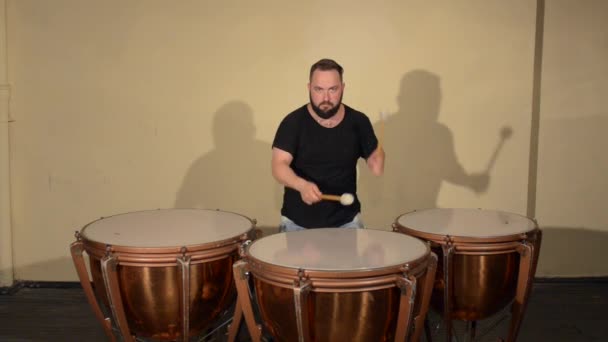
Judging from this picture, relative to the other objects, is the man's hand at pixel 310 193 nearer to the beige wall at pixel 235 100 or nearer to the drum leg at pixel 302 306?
the drum leg at pixel 302 306

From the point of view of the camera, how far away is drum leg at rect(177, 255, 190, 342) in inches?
87.5

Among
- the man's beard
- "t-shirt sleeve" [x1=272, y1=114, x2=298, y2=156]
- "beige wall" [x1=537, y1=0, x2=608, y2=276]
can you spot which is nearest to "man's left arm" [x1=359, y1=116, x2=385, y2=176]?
the man's beard

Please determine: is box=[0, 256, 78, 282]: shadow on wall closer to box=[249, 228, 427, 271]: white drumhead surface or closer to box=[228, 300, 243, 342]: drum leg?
box=[228, 300, 243, 342]: drum leg

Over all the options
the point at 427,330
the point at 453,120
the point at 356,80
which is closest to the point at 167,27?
the point at 356,80

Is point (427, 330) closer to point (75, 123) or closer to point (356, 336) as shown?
point (356, 336)

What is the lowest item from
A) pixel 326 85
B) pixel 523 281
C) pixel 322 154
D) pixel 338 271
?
pixel 523 281

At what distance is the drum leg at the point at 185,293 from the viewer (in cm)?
222

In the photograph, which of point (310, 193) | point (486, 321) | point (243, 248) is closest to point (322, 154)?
point (310, 193)

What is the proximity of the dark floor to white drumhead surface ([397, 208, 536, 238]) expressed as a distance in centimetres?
52

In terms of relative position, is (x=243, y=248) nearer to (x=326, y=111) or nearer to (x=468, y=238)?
(x=326, y=111)

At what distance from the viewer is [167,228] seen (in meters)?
2.53

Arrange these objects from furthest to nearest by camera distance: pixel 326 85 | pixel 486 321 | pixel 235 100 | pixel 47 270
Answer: pixel 47 270 < pixel 235 100 < pixel 486 321 < pixel 326 85

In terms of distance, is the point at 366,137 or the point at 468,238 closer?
A: the point at 468,238

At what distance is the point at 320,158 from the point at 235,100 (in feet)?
3.85
